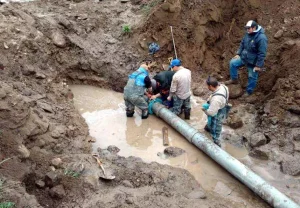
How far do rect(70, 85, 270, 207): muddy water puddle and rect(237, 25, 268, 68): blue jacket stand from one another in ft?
6.44

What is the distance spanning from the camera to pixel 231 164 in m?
7.56

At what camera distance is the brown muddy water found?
25.1ft

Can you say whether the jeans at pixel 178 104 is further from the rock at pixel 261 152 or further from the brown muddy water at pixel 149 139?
the rock at pixel 261 152

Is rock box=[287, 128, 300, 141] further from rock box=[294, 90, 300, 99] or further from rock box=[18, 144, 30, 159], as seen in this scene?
rock box=[18, 144, 30, 159]

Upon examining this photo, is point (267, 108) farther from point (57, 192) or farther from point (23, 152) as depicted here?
point (23, 152)

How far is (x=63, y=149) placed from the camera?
7.80 metres

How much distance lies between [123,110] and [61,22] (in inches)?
146

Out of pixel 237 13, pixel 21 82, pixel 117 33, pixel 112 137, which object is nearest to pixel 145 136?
pixel 112 137

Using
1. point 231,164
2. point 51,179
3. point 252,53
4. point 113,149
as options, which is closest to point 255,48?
point 252,53

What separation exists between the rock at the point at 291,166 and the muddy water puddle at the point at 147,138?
3.07 feet

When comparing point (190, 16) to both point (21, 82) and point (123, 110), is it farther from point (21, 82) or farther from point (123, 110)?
point (21, 82)

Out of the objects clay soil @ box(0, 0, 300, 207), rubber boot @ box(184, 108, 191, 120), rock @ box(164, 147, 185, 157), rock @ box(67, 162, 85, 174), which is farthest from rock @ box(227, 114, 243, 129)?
rock @ box(67, 162, 85, 174)

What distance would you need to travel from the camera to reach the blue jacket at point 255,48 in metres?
9.34

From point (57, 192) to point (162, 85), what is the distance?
15.5 ft
